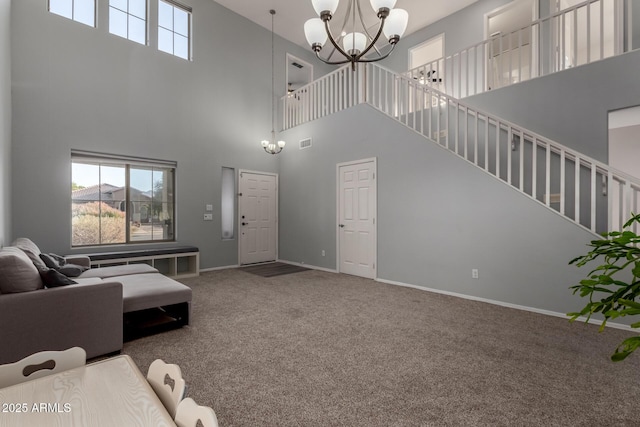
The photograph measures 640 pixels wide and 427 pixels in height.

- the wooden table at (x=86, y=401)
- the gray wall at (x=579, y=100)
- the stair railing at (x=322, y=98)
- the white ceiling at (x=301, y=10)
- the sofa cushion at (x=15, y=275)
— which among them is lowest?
the wooden table at (x=86, y=401)

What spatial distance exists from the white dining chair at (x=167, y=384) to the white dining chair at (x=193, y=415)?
7 cm

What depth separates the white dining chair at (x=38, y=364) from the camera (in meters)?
1.13

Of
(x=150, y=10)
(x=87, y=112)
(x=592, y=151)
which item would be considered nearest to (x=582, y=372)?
(x=592, y=151)

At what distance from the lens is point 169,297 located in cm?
300

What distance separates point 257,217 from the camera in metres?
6.90

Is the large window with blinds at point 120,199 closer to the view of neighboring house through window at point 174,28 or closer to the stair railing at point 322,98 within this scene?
the view of neighboring house through window at point 174,28

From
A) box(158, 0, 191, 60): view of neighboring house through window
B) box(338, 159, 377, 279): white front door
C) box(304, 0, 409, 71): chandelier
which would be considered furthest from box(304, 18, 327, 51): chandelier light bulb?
box(158, 0, 191, 60): view of neighboring house through window

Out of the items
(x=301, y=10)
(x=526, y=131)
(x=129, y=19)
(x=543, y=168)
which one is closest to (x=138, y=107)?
(x=129, y=19)

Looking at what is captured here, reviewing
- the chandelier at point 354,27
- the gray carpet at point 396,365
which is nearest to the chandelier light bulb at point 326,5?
the chandelier at point 354,27

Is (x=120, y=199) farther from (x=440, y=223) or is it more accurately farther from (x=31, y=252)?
(x=440, y=223)

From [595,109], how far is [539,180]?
3.48 ft

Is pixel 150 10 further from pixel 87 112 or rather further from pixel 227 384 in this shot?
pixel 227 384

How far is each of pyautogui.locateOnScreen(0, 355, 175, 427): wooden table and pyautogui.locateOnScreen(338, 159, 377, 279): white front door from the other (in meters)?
4.53

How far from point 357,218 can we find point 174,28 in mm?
5100
